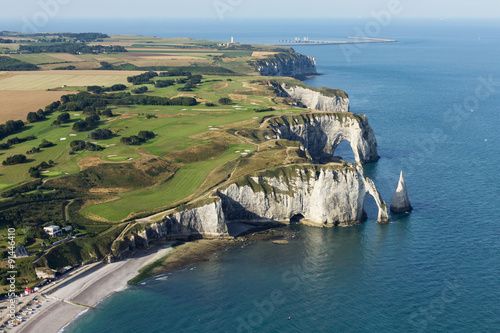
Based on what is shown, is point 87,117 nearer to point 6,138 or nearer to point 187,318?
point 6,138

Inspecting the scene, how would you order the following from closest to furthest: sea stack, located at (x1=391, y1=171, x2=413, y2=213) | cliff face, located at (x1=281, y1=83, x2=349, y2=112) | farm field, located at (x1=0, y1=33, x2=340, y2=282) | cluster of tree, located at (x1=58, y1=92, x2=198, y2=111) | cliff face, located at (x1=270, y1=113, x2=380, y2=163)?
1. farm field, located at (x1=0, y1=33, x2=340, y2=282)
2. sea stack, located at (x1=391, y1=171, x2=413, y2=213)
3. cliff face, located at (x1=270, y1=113, x2=380, y2=163)
4. cluster of tree, located at (x1=58, y1=92, x2=198, y2=111)
5. cliff face, located at (x1=281, y1=83, x2=349, y2=112)

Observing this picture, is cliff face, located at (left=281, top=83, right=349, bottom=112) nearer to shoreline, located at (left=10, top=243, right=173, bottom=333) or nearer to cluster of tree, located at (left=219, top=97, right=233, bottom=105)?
cluster of tree, located at (left=219, top=97, right=233, bottom=105)

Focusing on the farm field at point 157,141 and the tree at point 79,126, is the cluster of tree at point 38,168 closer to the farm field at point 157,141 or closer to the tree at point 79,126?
the farm field at point 157,141

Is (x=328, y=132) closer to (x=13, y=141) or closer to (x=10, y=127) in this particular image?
(x=13, y=141)

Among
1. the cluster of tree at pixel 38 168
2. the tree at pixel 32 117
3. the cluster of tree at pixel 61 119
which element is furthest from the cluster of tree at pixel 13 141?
the cluster of tree at pixel 38 168

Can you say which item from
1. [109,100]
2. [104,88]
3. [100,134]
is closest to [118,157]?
[100,134]

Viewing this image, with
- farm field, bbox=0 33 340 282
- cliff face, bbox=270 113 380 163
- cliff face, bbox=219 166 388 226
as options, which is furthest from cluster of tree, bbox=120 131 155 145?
cliff face, bbox=219 166 388 226
